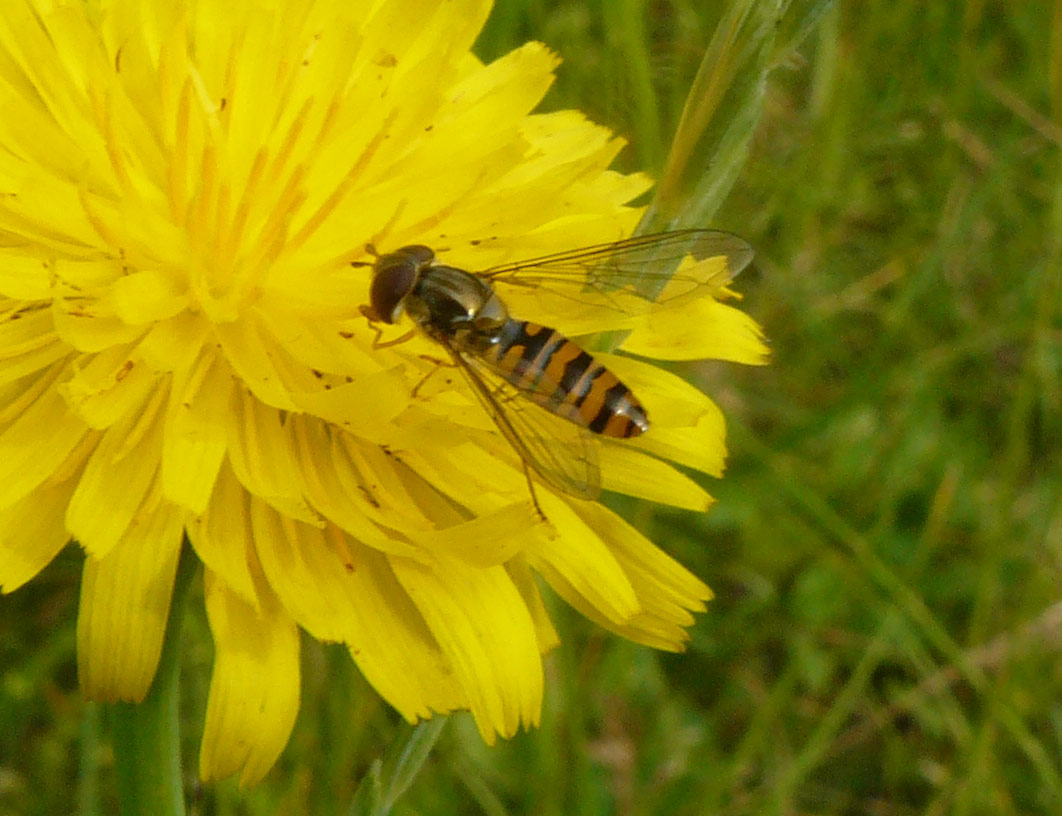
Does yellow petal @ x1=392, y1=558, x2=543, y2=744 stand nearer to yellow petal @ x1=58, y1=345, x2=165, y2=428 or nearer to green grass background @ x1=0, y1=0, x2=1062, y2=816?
yellow petal @ x1=58, y1=345, x2=165, y2=428

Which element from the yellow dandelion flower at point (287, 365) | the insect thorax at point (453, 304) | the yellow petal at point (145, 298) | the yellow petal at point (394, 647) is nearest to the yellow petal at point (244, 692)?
the yellow dandelion flower at point (287, 365)

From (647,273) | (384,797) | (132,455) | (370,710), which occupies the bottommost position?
(370,710)

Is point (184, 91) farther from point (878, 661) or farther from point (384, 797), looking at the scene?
point (878, 661)

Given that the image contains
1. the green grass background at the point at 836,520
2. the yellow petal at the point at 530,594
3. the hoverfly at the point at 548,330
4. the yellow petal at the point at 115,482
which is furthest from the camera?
the green grass background at the point at 836,520

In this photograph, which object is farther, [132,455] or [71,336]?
[132,455]

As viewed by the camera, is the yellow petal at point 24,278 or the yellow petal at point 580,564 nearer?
the yellow petal at point 24,278

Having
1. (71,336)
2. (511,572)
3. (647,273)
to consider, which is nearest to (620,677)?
(511,572)

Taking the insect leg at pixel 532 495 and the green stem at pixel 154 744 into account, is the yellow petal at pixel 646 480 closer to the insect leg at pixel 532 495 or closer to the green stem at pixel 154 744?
the insect leg at pixel 532 495
